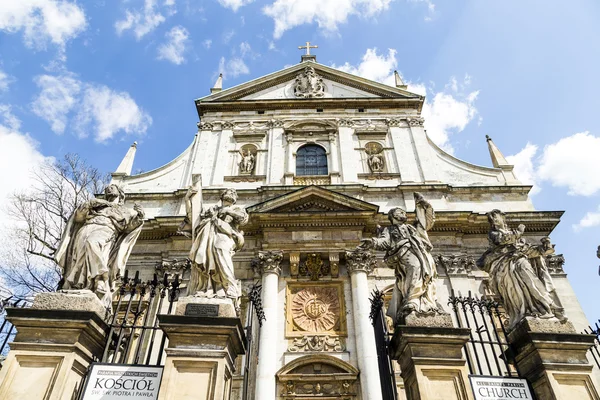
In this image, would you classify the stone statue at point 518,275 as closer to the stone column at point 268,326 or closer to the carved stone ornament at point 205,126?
the stone column at point 268,326

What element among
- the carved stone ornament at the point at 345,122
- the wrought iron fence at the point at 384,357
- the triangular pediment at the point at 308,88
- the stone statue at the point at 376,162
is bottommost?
the wrought iron fence at the point at 384,357

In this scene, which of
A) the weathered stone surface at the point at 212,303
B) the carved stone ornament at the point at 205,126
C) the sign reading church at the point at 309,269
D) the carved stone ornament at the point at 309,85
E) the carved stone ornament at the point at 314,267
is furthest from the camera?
→ the carved stone ornament at the point at 309,85

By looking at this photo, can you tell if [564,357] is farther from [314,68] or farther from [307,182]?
[314,68]

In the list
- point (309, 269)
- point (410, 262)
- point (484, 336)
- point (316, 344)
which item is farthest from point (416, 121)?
point (410, 262)

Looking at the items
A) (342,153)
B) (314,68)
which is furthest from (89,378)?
(314,68)

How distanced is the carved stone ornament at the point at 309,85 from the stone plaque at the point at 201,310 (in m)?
15.0

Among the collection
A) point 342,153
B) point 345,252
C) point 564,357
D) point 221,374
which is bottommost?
point 221,374

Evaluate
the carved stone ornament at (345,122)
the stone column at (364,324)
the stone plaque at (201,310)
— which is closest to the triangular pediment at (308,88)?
the carved stone ornament at (345,122)

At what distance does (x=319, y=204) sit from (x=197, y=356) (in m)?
9.16

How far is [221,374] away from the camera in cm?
440

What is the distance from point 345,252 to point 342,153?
5.20m

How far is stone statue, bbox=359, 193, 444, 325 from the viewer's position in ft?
17.6

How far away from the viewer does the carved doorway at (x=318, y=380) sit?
10227mm

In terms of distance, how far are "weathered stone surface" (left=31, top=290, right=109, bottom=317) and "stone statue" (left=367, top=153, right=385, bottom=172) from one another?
41.5ft
